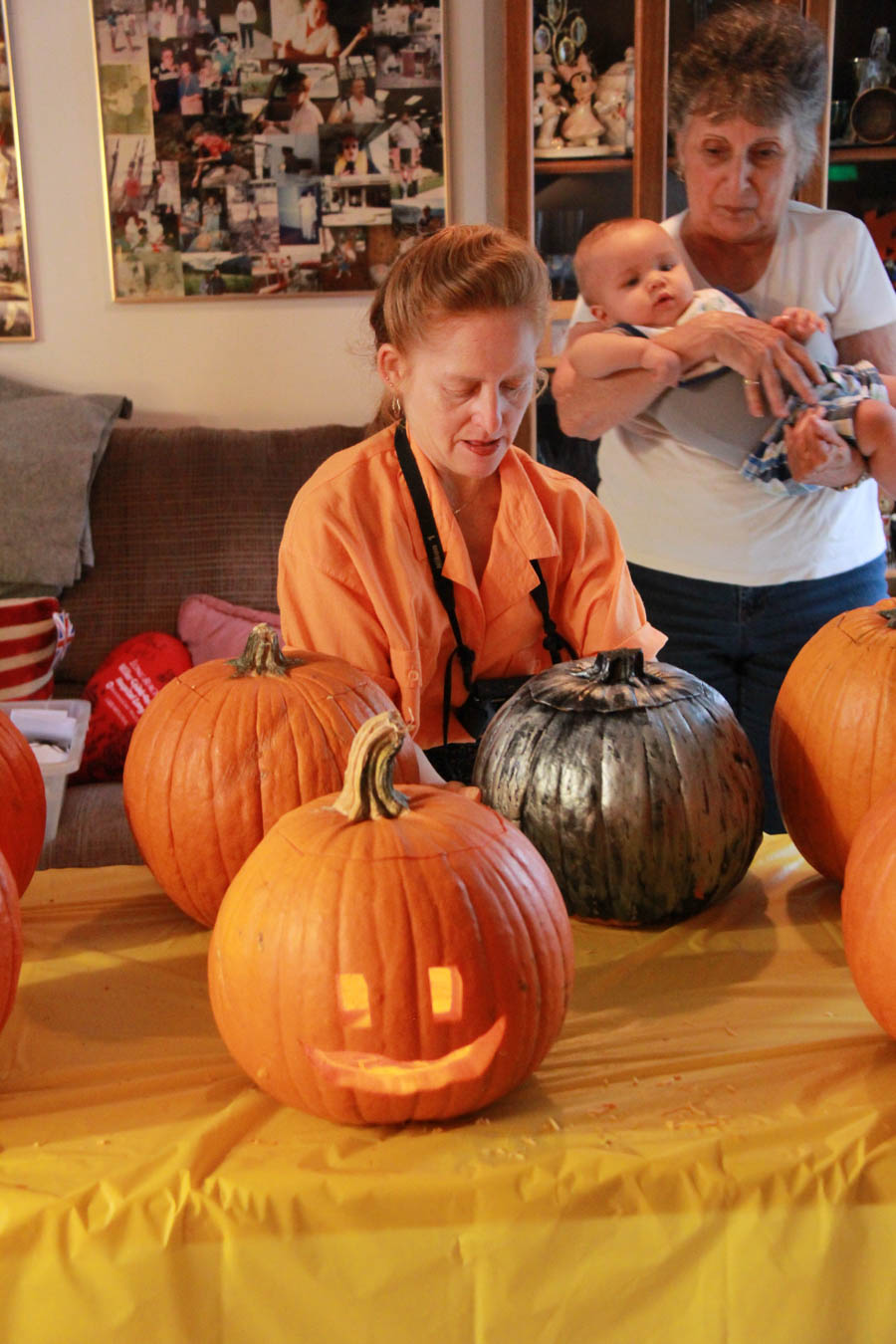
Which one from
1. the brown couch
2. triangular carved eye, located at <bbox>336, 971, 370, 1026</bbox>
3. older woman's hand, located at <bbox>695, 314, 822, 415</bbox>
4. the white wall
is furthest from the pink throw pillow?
triangular carved eye, located at <bbox>336, 971, 370, 1026</bbox>

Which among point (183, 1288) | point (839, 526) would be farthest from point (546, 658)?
point (183, 1288)

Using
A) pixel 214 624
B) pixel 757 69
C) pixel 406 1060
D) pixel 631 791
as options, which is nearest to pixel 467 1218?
pixel 406 1060

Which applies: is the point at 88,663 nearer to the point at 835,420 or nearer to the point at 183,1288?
the point at 835,420

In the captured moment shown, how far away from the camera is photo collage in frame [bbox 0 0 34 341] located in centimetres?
320

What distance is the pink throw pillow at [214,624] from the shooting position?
2.81 m

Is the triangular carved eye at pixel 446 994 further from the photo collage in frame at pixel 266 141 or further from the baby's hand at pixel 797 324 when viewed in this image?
the photo collage in frame at pixel 266 141

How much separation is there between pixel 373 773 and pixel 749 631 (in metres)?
1.20

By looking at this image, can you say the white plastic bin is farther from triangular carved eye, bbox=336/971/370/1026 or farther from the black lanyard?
triangular carved eye, bbox=336/971/370/1026

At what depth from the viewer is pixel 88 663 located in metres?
2.92

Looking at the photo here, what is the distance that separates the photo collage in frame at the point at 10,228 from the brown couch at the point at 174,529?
21.7 inches

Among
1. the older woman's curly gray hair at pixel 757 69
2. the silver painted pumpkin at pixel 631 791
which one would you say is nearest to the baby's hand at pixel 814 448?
the older woman's curly gray hair at pixel 757 69

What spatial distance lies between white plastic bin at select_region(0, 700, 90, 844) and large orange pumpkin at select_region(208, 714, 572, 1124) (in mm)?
1516

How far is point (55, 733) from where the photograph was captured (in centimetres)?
239

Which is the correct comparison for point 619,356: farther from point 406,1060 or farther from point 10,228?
point 10,228
